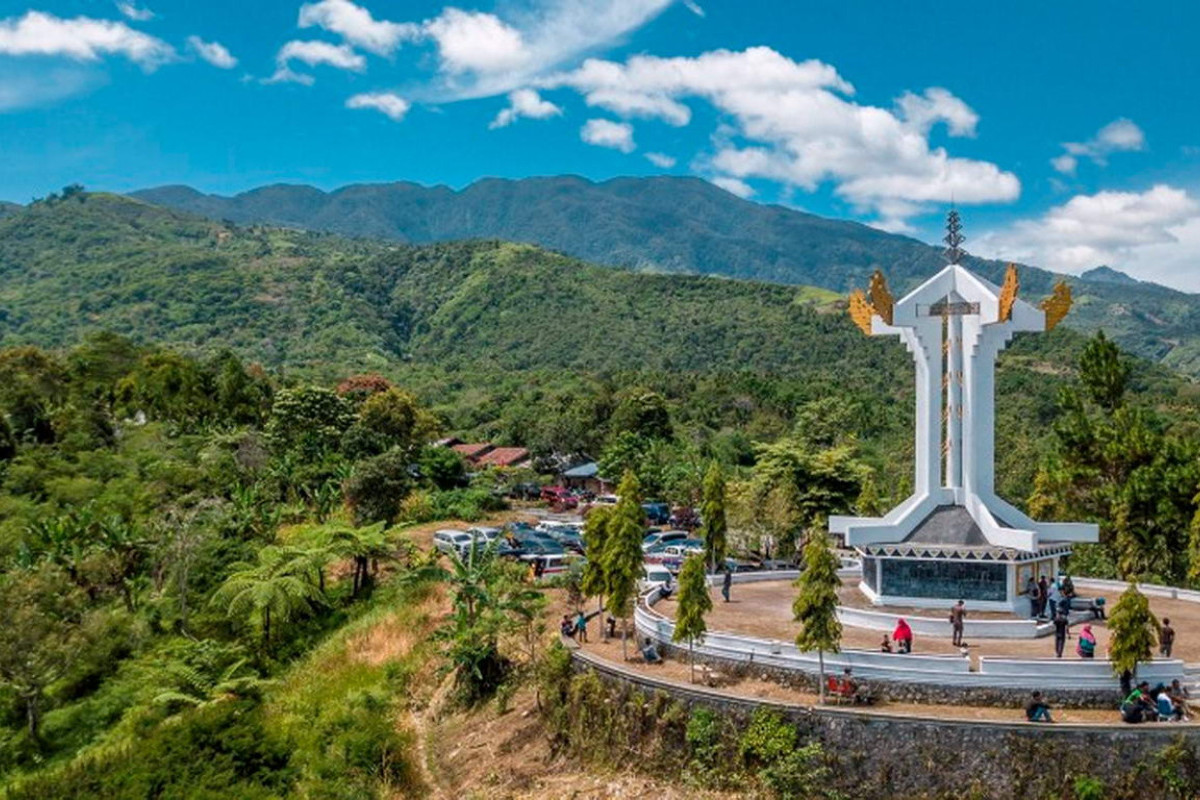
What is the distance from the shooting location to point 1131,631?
17.8m

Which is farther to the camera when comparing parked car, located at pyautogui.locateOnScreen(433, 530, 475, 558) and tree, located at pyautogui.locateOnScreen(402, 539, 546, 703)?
parked car, located at pyautogui.locateOnScreen(433, 530, 475, 558)

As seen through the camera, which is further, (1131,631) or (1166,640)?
(1166,640)

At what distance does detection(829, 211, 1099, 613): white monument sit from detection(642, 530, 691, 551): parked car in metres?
14.2

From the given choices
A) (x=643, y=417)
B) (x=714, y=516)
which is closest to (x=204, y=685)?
(x=714, y=516)

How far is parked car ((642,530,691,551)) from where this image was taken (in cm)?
4080

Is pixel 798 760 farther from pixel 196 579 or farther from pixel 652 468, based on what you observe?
pixel 652 468

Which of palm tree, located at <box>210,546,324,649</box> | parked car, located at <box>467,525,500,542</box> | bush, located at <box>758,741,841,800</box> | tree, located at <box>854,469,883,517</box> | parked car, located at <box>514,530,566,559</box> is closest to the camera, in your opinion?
bush, located at <box>758,741,841,800</box>

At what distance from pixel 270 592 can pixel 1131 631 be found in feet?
71.6

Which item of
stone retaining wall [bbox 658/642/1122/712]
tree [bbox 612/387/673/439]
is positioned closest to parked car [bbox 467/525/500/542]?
stone retaining wall [bbox 658/642/1122/712]

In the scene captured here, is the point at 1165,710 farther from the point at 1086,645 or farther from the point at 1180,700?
the point at 1086,645

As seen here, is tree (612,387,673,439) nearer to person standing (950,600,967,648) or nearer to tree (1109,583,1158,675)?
person standing (950,600,967,648)

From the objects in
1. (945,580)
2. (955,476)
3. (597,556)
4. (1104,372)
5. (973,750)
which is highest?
(1104,372)

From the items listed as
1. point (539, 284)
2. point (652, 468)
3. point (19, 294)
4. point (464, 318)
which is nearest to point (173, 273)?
point (19, 294)

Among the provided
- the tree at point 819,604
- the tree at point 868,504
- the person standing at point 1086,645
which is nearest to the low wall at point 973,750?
the tree at point 819,604
